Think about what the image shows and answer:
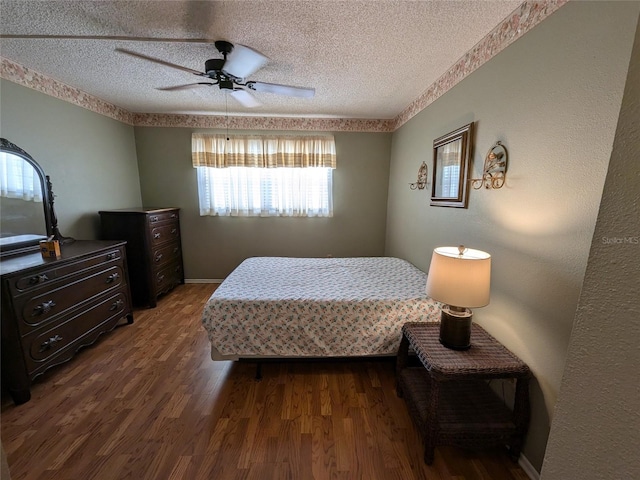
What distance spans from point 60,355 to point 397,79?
3.58 metres

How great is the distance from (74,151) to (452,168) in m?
3.72

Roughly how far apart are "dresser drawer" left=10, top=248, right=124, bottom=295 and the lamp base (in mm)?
2685

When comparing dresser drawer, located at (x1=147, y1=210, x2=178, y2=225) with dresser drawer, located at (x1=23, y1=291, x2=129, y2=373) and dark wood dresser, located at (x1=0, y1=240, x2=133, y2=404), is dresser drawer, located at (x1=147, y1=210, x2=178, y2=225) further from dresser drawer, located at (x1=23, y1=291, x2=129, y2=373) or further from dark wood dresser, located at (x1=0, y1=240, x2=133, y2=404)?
dresser drawer, located at (x1=23, y1=291, x2=129, y2=373)

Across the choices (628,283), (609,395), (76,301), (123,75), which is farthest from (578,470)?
(123,75)

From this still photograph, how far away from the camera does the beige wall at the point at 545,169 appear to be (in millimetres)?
1049

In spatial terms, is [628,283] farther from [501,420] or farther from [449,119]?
[449,119]

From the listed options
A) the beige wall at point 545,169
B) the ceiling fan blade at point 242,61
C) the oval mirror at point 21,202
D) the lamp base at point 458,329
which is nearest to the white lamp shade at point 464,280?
the lamp base at point 458,329

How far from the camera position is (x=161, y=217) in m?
3.34

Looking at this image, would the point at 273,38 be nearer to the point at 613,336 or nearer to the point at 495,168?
the point at 495,168

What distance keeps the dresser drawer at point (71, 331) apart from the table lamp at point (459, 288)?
103 inches

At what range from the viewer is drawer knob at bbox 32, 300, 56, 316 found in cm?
177

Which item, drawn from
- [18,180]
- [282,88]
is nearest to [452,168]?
[282,88]

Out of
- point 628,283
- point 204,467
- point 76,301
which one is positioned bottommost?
point 204,467

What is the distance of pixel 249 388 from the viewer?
6.26ft
